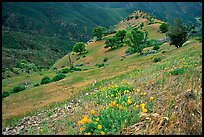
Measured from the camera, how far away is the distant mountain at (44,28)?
88.4 meters

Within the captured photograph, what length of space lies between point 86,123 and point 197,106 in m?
2.08

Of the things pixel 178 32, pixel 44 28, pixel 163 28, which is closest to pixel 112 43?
Answer: pixel 163 28

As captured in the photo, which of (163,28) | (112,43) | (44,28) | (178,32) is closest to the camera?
(178,32)

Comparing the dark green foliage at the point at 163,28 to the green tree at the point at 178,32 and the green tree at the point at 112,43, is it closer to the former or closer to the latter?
the green tree at the point at 112,43

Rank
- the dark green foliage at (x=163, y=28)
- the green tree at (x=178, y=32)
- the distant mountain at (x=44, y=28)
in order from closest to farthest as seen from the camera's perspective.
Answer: the green tree at (x=178, y=32)
the dark green foliage at (x=163, y=28)
the distant mountain at (x=44, y=28)

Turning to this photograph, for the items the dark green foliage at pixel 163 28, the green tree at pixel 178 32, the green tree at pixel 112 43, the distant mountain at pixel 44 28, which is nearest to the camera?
the green tree at pixel 178 32

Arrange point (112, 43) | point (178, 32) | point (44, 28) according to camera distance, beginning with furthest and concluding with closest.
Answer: point (44, 28)
point (112, 43)
point (178, 32)

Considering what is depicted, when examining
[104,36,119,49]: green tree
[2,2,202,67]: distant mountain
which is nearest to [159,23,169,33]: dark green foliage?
[104,36,119,49]: green tree

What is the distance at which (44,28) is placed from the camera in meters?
139

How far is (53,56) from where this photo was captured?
9631 centimetres

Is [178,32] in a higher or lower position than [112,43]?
higher

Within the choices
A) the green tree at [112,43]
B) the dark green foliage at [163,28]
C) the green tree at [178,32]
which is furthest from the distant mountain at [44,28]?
the green tree at [178,32]

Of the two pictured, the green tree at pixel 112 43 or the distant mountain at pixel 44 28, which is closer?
the green tree at pixel 112 43

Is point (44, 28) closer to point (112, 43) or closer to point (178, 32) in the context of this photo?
point (112, 43)
